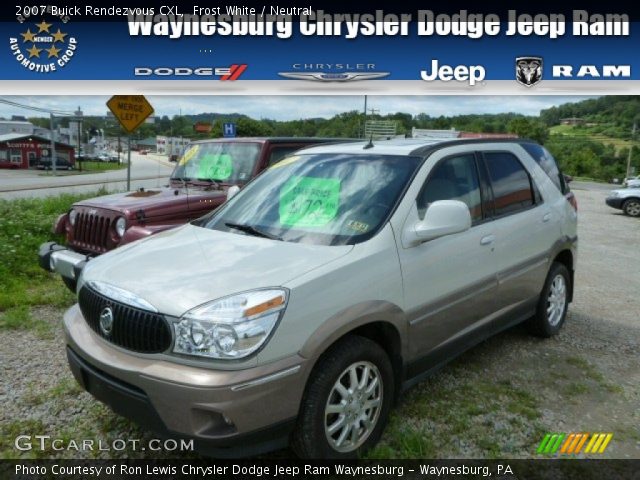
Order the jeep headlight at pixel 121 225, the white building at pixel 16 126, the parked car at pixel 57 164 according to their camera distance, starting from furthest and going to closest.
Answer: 1. the white building at pixel 16 126
2. the parked car at pixel 57 164
3. the jeep headlight at pixel 121 225

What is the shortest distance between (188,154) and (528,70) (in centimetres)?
1033

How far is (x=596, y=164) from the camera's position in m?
89.0

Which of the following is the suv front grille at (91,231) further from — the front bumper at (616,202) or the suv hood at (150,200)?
the front bumper at (616,202)

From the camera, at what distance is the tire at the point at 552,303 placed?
4.55m

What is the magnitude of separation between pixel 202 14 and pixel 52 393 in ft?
32.0

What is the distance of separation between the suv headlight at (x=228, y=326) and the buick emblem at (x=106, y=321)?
1.51ft

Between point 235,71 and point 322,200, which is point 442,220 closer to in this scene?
point 322,200

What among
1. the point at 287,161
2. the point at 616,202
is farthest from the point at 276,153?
the point at 616,202

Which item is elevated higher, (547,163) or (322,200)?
(547,163)

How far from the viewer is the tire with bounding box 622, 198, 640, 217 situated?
16328 mm

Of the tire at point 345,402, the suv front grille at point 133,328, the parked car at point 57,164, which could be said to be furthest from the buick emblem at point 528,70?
the parked car at point 57,164

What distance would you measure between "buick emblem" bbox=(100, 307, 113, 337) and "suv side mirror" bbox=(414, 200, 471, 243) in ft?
5.66

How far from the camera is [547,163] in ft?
15.7

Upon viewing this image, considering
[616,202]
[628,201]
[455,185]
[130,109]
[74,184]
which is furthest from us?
[74,184]
